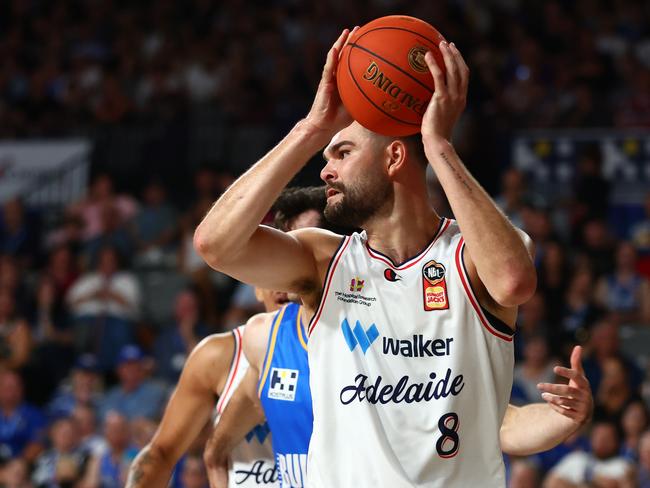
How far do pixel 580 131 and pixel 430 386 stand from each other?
849 cm

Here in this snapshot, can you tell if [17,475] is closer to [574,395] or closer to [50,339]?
[50,339]

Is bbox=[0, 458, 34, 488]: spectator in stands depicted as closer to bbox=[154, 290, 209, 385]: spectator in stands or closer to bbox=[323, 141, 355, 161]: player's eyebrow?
bbox=[154, 290, 209, 385]: spectator in stands

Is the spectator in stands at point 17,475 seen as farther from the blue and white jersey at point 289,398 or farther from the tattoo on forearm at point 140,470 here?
the blue and white jersey at point 289,398

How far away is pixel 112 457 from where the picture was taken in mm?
9281

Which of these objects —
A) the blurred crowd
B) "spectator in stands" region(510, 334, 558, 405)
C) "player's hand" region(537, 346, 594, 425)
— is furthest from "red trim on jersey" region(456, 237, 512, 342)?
the blurred crowd

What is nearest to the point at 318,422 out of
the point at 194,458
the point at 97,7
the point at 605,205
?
the point at 194,458

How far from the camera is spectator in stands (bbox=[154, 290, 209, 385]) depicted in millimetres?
10305

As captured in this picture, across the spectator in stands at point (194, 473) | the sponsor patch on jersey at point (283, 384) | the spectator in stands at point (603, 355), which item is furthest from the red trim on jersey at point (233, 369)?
the spectator in stands at point (603, 355)

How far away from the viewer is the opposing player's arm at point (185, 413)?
4.46 meters

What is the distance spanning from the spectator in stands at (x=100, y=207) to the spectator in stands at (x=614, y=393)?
6.25m

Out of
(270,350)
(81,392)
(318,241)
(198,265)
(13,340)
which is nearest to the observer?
(318,241)

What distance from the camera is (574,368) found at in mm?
3381

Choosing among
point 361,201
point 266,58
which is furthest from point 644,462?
point 266,58

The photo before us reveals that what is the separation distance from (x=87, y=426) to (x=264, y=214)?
7.19 metres
